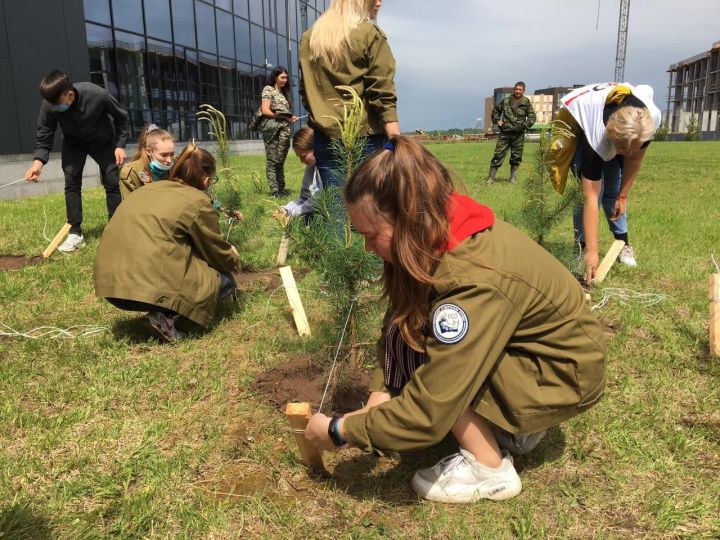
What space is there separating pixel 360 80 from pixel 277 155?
221 inches

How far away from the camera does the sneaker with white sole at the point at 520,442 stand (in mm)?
2076

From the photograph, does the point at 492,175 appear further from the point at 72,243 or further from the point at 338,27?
the point at 338,27

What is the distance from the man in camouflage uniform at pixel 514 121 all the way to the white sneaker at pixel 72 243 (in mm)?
7281

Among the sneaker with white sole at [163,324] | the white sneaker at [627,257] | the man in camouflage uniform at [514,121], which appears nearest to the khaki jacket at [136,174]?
the sneaker with white sole at [163,324]

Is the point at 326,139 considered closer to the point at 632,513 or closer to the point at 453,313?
the point at 453,313

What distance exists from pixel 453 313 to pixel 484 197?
744 cm

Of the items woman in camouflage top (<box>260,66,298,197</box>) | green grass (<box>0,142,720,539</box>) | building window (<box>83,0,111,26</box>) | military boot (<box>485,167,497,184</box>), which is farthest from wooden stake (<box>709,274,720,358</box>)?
building window (<box>83,0,111,26</box>)

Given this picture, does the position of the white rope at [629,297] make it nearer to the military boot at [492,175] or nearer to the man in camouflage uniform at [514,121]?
the man in camouflage uniform at [514,121]

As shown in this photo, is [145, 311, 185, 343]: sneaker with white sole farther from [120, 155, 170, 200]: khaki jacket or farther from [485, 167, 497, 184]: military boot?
[485, 167, 497, 184]: military boot

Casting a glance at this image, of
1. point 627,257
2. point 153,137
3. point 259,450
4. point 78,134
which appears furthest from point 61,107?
point 627,257

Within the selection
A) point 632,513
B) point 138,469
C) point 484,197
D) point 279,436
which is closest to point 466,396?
point 632,513

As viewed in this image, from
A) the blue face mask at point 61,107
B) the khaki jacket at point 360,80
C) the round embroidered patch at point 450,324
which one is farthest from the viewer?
the blue face mask at point 61,107

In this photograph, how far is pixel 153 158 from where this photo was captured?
3988 mm

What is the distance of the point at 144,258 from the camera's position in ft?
9.78
